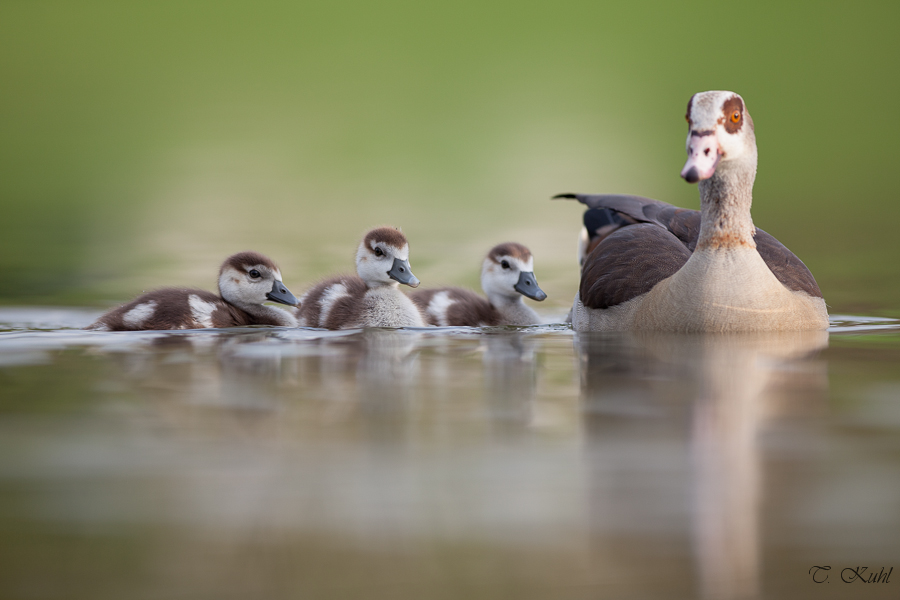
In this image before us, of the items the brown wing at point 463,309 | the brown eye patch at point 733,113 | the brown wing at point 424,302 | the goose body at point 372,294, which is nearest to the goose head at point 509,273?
the brown wing at point 463,309

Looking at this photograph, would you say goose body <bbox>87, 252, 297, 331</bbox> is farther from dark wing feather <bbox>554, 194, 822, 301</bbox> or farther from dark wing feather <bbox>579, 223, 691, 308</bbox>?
dark wing feather <bbox>554, 194, 822, 301</bbox>

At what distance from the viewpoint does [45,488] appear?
1721 millimetres

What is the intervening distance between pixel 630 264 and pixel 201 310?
256 centimetres

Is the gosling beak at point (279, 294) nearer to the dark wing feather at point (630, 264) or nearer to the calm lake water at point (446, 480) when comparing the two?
the dark wing feather at point (630, 264)

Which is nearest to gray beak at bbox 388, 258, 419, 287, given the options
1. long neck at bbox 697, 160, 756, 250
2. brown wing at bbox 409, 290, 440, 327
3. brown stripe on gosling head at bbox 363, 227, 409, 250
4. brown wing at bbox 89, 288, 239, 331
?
brown stripe on gosling head at bbox 363, 227, 409, 250

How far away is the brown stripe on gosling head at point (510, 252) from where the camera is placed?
6066 mm

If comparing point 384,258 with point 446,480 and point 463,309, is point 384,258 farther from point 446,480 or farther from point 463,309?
point 446,480

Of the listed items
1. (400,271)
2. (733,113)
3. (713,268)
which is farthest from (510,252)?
(733,113)

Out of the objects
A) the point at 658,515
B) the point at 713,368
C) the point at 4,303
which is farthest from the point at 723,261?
the point at 4,303

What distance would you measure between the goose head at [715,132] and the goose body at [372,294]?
190 cm

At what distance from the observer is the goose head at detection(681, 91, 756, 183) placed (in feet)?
13.5

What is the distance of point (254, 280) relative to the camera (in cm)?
552

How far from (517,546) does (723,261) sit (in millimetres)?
3328

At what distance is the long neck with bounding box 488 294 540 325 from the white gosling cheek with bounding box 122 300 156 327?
2.38 metres
